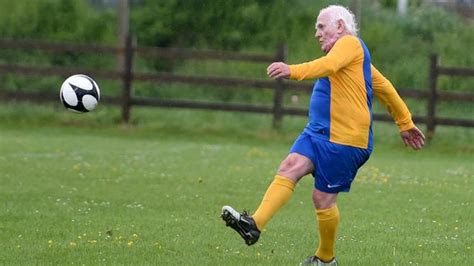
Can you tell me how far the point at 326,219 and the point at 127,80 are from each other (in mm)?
14801

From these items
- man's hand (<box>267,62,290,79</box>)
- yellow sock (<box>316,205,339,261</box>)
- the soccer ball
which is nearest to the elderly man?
yellow sock (<box>316,205,339,261</box>)

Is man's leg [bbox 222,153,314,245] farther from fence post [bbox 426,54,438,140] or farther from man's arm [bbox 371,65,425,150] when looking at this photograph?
fence post [bbox 426,54,438,140]

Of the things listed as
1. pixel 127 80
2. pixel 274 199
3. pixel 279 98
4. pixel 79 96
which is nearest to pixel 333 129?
pixel 274 199

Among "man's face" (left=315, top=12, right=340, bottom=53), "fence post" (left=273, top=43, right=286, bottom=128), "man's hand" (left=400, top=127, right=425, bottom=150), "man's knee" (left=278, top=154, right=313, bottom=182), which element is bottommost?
"fence post" (left=273, top=43, right=286, bottom=128)

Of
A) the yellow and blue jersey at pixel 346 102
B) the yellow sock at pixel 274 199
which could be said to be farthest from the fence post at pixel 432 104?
the yellow sock at pixel 274 199

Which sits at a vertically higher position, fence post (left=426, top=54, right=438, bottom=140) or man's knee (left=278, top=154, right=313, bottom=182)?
man's knee (left=278, top=154, right=313, bottom=182)

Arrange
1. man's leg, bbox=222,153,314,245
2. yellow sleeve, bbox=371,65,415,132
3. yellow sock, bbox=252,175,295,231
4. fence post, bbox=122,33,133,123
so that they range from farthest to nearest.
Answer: fence post, bbox=122,33,133,123
yellow sleeve, bbox=371,65,415,132
yellow sock, bbox=252,175,295,231
man's leg, bbox=222,153,314,245

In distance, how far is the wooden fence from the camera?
20609 millimetres

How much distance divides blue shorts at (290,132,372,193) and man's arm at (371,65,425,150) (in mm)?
505

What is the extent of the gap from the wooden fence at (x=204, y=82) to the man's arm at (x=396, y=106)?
12.4 metres

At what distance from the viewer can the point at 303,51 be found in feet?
89.6

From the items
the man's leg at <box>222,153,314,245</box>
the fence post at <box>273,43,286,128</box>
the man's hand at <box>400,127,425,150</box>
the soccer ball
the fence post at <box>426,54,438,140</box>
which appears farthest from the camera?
the fence post at <box>273,43,286,128</box>

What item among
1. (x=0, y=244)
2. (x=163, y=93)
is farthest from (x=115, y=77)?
(x=0, y=244)

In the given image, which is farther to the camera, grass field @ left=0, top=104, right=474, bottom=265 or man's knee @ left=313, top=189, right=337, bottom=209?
grass field @ left=0, top=104, right=474, bottom=265
